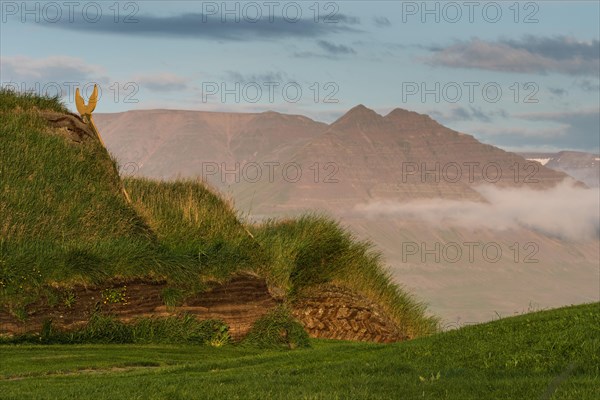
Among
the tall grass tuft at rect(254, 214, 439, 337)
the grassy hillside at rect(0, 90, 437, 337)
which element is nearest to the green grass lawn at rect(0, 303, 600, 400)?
the grassy hillside at rect(0, 90, 437, 337)

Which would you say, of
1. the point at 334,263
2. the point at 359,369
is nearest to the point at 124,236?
the point at 334,263

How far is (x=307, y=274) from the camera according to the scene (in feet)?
104

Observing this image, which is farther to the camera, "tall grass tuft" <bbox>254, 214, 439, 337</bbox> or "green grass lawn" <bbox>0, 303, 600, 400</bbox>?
"tall grass tuft" <bbox>254, 214, 439, 337</bbox>

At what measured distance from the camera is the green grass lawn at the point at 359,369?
14.5 meters

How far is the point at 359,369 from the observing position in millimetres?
16766

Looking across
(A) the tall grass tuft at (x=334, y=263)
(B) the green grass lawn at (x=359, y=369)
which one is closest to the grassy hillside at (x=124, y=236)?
(A) the tall grass tuft at (x=334, y=263)

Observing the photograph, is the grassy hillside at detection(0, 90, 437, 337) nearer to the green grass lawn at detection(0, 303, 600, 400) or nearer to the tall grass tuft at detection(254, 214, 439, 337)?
the tall grass tuft at detection(254, 214, 439, 337)

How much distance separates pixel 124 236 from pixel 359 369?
40.7 ft

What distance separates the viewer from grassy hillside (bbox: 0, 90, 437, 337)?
24.7 metres

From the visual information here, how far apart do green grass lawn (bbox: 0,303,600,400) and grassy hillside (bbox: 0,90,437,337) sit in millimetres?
2793

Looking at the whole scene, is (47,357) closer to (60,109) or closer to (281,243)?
(281,243)

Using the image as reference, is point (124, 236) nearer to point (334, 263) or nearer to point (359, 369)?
point (334, 263)

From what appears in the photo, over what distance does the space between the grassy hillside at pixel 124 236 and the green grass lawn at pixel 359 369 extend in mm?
2793

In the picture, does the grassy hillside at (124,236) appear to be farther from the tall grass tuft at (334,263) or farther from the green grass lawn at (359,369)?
the green grass lawn at (359,369)
